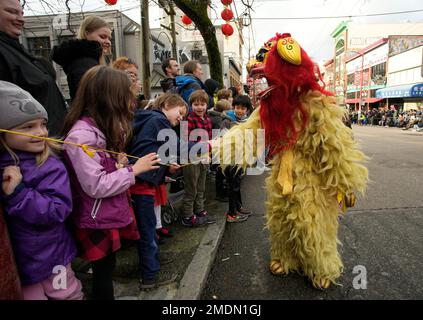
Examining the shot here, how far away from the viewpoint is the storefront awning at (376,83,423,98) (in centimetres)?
2661

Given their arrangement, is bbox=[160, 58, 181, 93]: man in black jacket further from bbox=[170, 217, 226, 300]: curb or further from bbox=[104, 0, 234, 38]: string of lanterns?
bbox=[104, 0, 234, 38]: string of lanterns

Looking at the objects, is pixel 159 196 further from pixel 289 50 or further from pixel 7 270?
pixel 289 50

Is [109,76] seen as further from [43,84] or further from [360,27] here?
[360,27]

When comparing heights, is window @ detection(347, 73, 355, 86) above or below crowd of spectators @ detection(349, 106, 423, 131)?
above

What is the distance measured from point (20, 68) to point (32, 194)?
1.08 meters

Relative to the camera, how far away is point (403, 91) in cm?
2903

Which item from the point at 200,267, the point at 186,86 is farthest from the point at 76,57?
the point at 200,267

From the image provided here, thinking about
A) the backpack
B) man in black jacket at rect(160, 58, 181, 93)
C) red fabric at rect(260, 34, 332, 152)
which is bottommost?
red fabric at rect(260, 34, 332, 152)

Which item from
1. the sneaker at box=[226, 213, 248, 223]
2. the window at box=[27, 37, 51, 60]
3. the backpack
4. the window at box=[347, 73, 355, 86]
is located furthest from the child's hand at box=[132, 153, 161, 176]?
the window at box=[347, 73, 355, 86]

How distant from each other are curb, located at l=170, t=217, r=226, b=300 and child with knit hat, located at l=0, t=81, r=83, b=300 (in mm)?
976

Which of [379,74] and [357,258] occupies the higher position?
[379,74]

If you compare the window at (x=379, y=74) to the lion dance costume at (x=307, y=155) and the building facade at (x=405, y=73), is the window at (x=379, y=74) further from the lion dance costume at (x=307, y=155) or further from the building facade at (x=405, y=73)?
the lion dance costume at (x=307, y=155)

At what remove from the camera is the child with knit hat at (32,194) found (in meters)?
1.46

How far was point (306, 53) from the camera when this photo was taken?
7.59 feet
